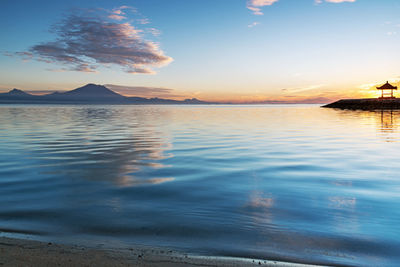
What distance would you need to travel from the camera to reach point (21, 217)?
586 cm

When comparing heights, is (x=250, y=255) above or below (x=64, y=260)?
below

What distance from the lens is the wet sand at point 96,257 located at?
363 centimetres

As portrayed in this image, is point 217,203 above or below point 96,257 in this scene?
below

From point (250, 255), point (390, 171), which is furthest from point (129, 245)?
point (390, 171)

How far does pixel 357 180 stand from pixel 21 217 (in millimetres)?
9676

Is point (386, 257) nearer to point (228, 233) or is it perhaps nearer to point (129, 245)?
point (228, 233)

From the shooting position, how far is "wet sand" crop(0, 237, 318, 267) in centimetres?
363

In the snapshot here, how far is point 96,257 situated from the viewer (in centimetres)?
380

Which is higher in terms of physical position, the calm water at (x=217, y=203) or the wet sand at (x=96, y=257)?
the wet sand at (x=96, y=257)

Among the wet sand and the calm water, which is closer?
the wet sand

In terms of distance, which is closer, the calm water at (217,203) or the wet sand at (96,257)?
the wet sand at (96,257)

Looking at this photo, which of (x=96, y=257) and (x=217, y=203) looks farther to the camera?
(x=217, y=203)

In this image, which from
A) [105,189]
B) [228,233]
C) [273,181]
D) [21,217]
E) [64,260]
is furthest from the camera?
[273,181]

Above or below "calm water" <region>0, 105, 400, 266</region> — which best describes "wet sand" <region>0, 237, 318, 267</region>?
above
